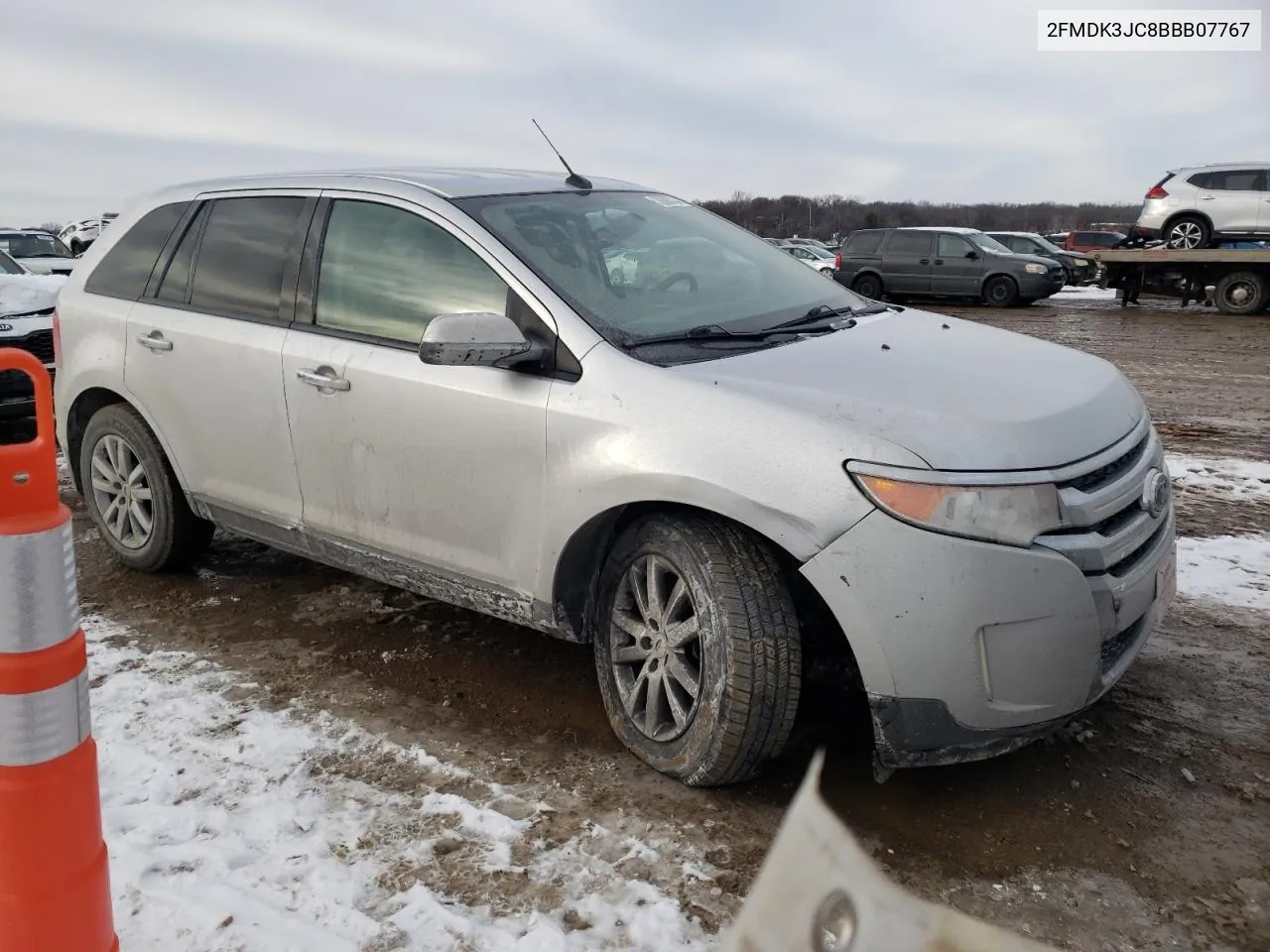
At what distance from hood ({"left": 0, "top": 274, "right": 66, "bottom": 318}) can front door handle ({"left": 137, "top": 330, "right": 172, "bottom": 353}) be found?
5.99 metres

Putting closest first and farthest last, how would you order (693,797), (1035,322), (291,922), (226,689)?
(291,922)
(693,797)
(226,689)
(1035,322)

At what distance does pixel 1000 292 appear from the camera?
68.9 feet

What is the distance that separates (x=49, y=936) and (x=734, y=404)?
1.91m

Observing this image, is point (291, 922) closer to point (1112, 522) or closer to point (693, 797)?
point (693, 797)

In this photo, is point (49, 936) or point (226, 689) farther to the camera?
point (226, 689)

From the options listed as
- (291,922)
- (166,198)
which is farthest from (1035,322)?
(291,922)

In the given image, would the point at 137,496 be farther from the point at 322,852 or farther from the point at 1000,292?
the point at 1000,292

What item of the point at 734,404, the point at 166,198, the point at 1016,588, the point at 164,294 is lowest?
the point at 1016,588

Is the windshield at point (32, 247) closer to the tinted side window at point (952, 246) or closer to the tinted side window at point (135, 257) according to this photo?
the tinted side window at point (952, 246)

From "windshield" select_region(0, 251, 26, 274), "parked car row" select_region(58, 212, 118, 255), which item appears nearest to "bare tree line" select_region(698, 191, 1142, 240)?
"parked car row" select_region(58, 212, 118, 255)

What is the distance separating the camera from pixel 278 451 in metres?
3.93

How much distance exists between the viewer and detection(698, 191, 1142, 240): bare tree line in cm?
8506

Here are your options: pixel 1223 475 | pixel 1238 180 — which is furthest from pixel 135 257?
pixel 1238 180

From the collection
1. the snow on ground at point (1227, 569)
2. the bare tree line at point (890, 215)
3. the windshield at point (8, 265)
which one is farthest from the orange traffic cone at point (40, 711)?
the bare tree line at point (890, 215)
